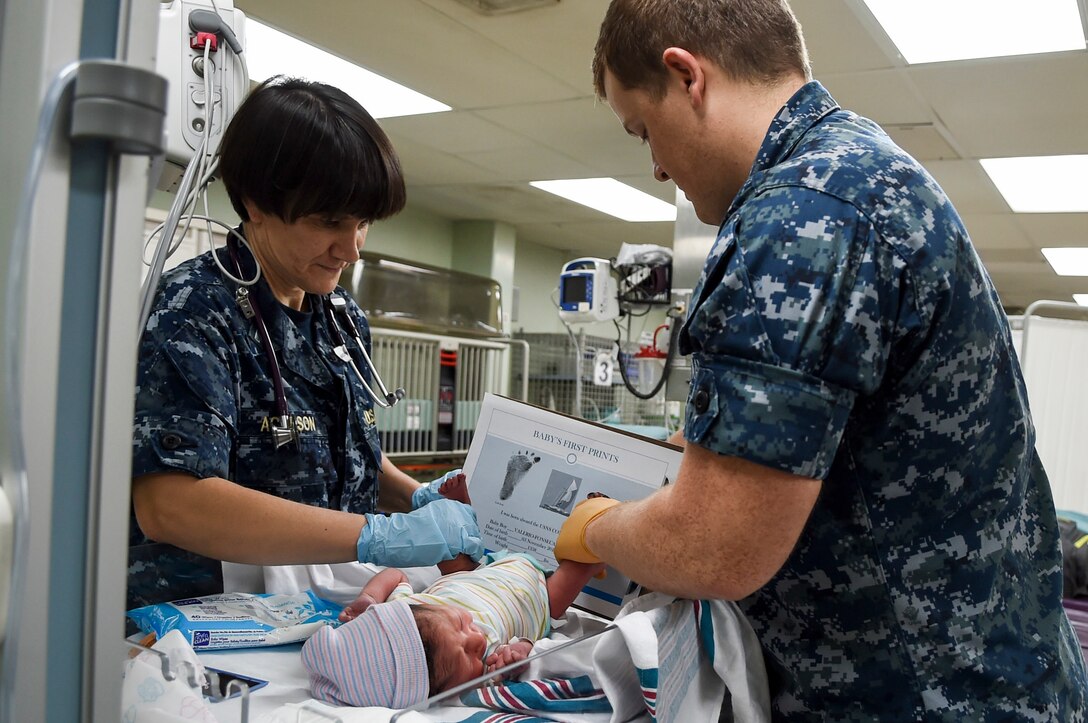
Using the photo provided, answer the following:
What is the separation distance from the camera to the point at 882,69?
3732 millimetres

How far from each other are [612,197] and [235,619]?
5.69m

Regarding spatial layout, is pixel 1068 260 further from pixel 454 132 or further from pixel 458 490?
pixel 458 490

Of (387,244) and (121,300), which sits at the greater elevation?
(387,244)

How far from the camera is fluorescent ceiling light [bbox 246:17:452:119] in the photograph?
12.8 feet

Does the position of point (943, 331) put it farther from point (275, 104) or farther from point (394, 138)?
point (394, 138)

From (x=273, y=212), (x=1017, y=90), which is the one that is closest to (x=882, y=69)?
(x=1017, y=90)

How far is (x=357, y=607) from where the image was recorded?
137 centimetres

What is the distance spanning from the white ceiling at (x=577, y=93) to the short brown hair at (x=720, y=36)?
2.36 metres

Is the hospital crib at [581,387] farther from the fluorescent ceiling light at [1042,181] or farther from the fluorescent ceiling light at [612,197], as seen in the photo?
the fluorescent ceiling light at [1042,181]

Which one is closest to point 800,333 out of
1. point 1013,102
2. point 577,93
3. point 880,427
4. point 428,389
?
point 880,427

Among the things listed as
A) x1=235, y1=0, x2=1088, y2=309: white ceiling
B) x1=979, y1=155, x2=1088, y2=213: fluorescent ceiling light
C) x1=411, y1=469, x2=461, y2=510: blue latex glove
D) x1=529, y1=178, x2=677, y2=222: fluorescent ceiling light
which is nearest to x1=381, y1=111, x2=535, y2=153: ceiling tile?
x1=235, y1=0, x2=1088, y2=309: white ceiling

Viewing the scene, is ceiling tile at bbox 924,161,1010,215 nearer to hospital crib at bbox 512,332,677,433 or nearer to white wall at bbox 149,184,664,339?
white wall at bbox 149,184,664,339

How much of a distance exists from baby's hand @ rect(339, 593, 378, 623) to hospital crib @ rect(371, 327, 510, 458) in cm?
290

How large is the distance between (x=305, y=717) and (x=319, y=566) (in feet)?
2.23
